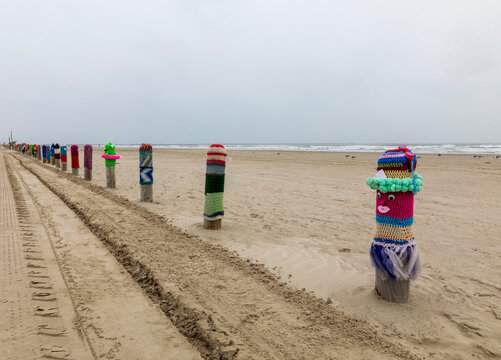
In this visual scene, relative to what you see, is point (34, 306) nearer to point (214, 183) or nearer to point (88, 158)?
point (214, 183)

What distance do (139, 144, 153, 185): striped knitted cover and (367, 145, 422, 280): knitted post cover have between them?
235 inches

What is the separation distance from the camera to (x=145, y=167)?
25.3 feet

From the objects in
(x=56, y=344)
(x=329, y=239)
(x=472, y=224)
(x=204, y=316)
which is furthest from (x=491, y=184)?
(x=56, y=344)

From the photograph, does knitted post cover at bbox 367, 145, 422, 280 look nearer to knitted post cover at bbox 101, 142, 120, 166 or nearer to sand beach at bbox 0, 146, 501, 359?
sand beach at bbox 0, 146, 501, 359

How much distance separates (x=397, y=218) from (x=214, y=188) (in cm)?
318

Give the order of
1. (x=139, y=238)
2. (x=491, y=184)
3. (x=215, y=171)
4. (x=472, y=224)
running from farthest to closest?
(x=491, y=184) → (x=472, y=224) → (x=215, y=171) → (x=139, y=238)

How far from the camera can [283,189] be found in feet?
32.9

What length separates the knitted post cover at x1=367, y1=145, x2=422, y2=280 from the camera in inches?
111

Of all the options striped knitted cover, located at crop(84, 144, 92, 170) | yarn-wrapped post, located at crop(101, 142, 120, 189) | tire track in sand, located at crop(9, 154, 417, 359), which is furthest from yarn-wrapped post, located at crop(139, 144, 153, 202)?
striped knitted cover, located at crop(84, 144, 92, 170)

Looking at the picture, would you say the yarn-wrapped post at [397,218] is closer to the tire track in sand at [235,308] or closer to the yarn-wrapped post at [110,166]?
the tire track in sand at [235,308]

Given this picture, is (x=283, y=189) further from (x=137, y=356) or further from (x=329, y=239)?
(x=137, y=356)

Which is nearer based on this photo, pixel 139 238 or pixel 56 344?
pixel 56 344

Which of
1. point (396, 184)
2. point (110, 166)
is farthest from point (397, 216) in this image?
point (110, 166)

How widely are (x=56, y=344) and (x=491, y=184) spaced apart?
13180 millimetres
